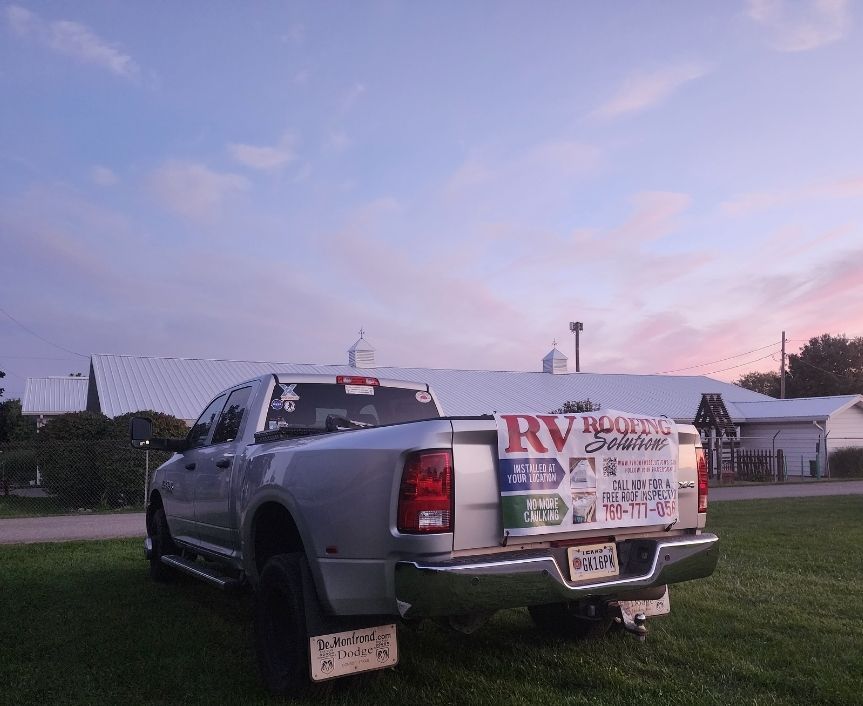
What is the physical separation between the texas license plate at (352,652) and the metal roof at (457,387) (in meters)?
19.9

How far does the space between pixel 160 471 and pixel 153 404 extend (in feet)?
62.1

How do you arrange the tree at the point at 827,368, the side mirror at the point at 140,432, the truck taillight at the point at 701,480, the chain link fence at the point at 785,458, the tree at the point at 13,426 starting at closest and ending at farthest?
the truck taillight at the point at 701,480
the side mirror at the point at 140,432
the chain link fence at the point at 785,458
the tree at the point at 13,426
the tree at the point at 827,368

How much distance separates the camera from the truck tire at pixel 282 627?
444 cm

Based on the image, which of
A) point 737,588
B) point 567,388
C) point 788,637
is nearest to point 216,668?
point 788,637

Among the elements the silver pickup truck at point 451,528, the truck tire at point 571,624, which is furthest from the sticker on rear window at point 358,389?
the truck tire at point 571,624

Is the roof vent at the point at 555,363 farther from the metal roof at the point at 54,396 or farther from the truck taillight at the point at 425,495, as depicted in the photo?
the truck taillight at the point at 425,495

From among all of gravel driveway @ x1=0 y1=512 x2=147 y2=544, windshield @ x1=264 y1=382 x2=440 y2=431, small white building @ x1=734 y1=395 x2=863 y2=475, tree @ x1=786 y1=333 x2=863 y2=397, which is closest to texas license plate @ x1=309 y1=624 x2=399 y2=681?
windshield @ x1=264 y1=382 x2=440 y2=431

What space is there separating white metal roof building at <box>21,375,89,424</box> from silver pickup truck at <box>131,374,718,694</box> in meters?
28.3

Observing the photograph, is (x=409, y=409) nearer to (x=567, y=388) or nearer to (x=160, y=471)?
(x=160, y=471)

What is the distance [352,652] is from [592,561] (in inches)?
53.8

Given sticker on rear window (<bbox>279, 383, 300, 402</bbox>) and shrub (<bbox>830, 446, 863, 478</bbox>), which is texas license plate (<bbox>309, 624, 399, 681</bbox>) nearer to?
sticker on rear window (<bbox>279, 383, 300, 402</bbox>)

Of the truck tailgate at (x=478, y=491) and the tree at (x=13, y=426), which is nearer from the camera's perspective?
the truck tailgate at (x=478, y=491)

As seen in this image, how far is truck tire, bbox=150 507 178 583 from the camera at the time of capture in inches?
309

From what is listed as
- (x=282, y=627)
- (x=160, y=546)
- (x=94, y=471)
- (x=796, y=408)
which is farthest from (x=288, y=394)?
(x=796, y=408)
